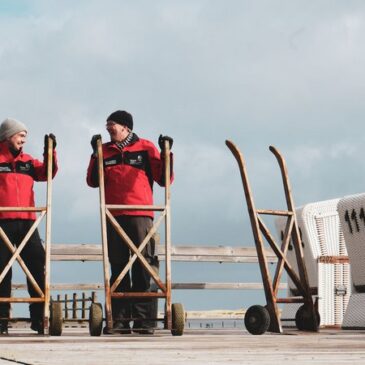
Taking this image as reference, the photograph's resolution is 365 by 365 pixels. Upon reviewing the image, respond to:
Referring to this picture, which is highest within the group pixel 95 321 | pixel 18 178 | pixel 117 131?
pixel 117 131

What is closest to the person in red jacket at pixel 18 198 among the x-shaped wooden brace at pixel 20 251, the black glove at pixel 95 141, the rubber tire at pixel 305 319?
the x-shaped wooden brace at pixel 20 251

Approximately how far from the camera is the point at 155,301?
295 inches

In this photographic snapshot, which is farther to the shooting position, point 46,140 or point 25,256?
point 25,256

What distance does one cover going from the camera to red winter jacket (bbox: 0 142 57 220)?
7.28m

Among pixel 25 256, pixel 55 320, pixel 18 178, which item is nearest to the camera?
pixel 55 320

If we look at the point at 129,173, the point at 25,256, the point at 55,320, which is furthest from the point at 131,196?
the point at 55,320

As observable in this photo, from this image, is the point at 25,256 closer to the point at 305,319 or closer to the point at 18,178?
the point at 18,178

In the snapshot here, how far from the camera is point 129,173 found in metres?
7.23

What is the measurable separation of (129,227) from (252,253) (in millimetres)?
6438

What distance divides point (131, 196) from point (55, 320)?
1101 millimetres

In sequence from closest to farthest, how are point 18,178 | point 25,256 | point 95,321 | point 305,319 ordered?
point 95,321 → point 18,178 → point 25,256 → point 305,319

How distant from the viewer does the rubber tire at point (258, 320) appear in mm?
6879

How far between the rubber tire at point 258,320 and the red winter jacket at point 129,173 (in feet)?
3.51

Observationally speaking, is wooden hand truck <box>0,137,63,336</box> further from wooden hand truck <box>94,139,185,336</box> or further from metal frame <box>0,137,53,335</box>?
wooden hand truck <box>94,139,185,336</box>
